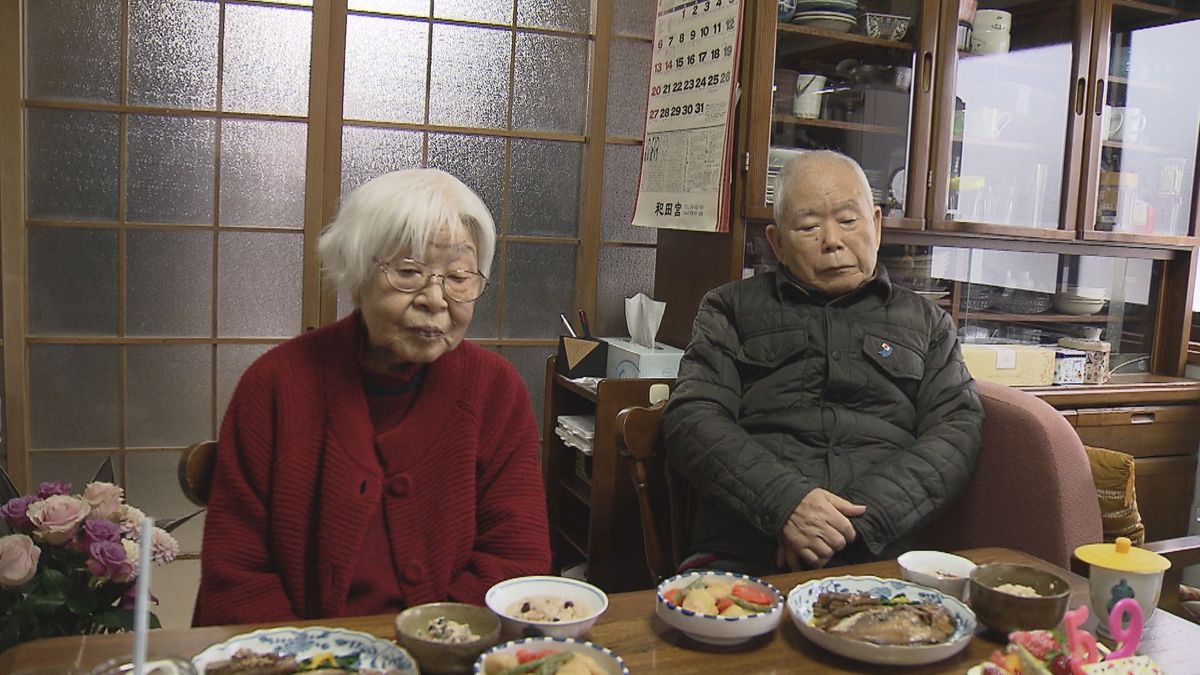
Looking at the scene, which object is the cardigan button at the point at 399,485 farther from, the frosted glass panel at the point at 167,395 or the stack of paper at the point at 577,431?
the frosted glass panel at the point at 167,395

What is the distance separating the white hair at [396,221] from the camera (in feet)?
4.51

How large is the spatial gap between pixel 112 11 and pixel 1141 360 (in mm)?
3712

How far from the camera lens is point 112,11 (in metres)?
3.02

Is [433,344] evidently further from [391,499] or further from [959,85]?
[959,85]

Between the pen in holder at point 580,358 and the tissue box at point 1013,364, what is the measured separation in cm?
119

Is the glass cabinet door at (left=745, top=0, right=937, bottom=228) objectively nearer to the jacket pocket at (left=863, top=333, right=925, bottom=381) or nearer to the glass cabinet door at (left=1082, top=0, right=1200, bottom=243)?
the glass cabinet door at (left=1082, top=0, right=1200, bottom=243)

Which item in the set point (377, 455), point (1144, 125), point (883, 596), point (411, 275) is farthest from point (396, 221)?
point (1144, 125)

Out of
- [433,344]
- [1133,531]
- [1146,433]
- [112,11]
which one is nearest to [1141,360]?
[1146,433]

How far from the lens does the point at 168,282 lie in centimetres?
317

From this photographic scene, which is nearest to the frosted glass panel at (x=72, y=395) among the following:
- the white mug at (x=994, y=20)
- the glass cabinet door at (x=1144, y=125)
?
the white mug at (x=994, y=20)

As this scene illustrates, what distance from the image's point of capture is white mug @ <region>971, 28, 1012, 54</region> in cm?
326

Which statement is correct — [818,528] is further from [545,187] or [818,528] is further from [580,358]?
[545,187]

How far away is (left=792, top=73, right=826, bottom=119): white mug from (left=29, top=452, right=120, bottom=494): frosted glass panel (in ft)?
7.80

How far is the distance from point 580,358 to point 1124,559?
6.10 ft
